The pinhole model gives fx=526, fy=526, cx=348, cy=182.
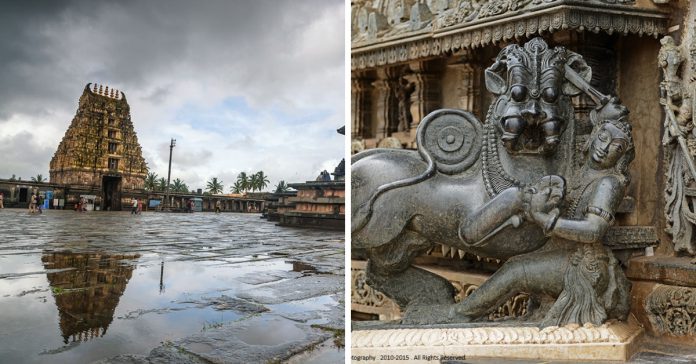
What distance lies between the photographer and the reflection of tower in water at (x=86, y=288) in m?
2.56

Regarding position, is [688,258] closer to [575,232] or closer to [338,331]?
[575,232]

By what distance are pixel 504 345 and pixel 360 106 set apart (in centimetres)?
294

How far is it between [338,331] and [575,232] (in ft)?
4.11

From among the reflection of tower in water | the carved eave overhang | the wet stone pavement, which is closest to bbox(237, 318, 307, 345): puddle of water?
the wet stone pavement

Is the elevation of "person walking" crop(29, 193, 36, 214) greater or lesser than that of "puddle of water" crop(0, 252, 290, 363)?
greater

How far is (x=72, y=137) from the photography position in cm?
2028

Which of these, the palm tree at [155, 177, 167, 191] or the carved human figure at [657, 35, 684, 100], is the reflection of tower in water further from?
the palm tree at [155, 177, 167, 191]

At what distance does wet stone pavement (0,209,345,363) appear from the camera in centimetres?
225

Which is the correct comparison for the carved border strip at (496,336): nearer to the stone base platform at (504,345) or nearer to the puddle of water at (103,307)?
the stone base platform at (504,345)

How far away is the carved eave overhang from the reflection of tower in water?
258 centimetres

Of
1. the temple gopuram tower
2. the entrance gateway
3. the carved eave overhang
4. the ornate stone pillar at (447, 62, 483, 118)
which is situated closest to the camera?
the carved eave overhang

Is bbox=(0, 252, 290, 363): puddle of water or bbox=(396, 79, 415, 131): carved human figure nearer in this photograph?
bbox=(0, 252, 290, 363): puddle of water

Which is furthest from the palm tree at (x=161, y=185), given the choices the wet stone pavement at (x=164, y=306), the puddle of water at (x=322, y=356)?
the puddle of water at (x=322, y=356)

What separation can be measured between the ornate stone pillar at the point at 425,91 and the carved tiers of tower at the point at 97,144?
1794cm
